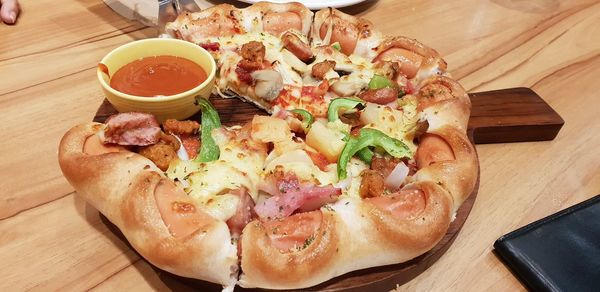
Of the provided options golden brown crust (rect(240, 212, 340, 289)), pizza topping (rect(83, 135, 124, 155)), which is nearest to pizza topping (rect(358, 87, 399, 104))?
golden brown crust (rect(240, 212, 340, 289))

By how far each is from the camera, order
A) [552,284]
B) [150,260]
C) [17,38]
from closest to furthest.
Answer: [150,260] < [552,284] < [17,38]

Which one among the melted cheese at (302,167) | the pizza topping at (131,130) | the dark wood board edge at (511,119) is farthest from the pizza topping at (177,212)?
the dark wood board edge at (511,119)

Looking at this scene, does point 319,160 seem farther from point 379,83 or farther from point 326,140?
point 379,83

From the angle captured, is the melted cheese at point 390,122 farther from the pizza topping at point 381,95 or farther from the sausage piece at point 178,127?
the sausage piece at point 178,127

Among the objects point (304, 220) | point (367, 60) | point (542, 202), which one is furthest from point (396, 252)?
point (367, 60)

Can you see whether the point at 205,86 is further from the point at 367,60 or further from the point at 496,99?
the point at 496,99

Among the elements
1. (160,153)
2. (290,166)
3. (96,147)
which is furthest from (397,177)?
(96,147)

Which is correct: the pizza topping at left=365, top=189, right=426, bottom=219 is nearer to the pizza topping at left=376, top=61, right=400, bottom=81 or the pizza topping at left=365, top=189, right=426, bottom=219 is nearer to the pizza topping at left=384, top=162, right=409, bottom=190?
the pizza topping at left=384, top=162, right=409, bottom=190
